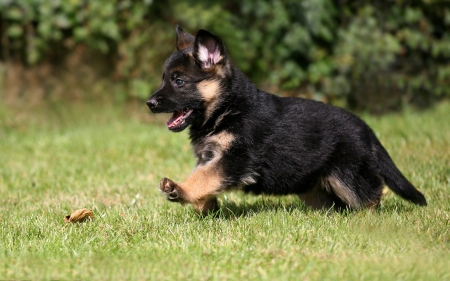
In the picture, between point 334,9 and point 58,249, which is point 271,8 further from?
point 58,249

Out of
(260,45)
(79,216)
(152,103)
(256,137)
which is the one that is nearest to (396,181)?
(256,137)

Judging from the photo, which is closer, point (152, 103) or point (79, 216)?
point (152, 103)

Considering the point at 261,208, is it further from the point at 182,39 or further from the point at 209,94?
the point at 182,39

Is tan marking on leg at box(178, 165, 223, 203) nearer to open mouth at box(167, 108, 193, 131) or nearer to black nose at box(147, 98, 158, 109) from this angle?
open mouth at box(167, 108, 193, 131)

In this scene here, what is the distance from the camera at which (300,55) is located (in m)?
10.9

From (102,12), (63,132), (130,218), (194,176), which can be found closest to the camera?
(194,176)

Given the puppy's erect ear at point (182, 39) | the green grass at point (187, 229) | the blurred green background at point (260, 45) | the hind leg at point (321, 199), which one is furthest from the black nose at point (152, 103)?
the blurred green background at point (260, 45)

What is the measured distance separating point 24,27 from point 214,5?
333 centimetres

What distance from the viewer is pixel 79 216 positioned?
473 centimetres

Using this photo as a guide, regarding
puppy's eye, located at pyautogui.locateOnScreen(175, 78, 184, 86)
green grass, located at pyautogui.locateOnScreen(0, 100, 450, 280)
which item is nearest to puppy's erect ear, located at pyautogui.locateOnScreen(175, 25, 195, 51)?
puppy's eye, located at pyautogui.locateOnScreen(175, 78, 184, 86)

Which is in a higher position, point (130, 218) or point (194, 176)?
point (194, 176)

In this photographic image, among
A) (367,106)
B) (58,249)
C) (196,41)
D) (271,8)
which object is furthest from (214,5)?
(58,249)

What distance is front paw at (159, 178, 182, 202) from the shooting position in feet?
13.7

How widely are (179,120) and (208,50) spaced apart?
561 millimetres
